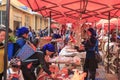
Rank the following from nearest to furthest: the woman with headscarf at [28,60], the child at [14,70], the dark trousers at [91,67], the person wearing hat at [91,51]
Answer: the child at [14,70] → the woman with headscarf at [28,60] → the person wearing hat at [91,51] → the dark trousers at [91,67]

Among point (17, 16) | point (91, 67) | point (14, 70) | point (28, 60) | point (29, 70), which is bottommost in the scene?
point (91, 67)

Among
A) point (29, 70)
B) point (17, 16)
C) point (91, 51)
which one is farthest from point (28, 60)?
point (17, 16)

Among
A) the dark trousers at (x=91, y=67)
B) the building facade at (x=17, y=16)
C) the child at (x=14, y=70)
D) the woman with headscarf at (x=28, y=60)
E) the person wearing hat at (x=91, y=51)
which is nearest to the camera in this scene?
the child at (x=14, y=70)

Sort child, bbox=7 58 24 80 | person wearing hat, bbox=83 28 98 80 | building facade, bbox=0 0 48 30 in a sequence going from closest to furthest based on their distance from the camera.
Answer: child, bbox=7 58 24 80 < person wearing hat, bbox=83 28 98 80 < building facade, bbox=0 0 48 30

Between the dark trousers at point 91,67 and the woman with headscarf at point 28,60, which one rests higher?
the woman with headscarf at point 28,60

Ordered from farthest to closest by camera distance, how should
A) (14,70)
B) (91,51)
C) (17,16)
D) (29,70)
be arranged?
(17,16) → (91,51) → (29,70) → (14,70)

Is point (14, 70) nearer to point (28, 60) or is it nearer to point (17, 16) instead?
point (28, 60)

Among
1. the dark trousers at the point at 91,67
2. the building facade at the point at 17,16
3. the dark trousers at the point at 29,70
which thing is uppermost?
the building facade at the point at 17,16

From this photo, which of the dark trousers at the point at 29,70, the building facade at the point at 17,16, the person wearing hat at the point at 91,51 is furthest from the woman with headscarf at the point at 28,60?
the building facade at the point at 17,16

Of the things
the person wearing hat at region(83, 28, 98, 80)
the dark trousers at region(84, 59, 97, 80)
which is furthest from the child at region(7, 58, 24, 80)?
the dark trousers at region(84, 59, 97, 80)

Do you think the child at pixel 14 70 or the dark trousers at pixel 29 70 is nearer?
the child at pixel 14 70

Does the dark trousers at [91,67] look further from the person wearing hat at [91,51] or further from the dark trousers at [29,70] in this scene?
the dark trousers at [29,70]

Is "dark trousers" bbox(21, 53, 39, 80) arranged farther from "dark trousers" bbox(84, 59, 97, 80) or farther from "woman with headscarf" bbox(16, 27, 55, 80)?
"dark trousers" bbox(84, 59, 97, 80)

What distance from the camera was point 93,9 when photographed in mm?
10094
